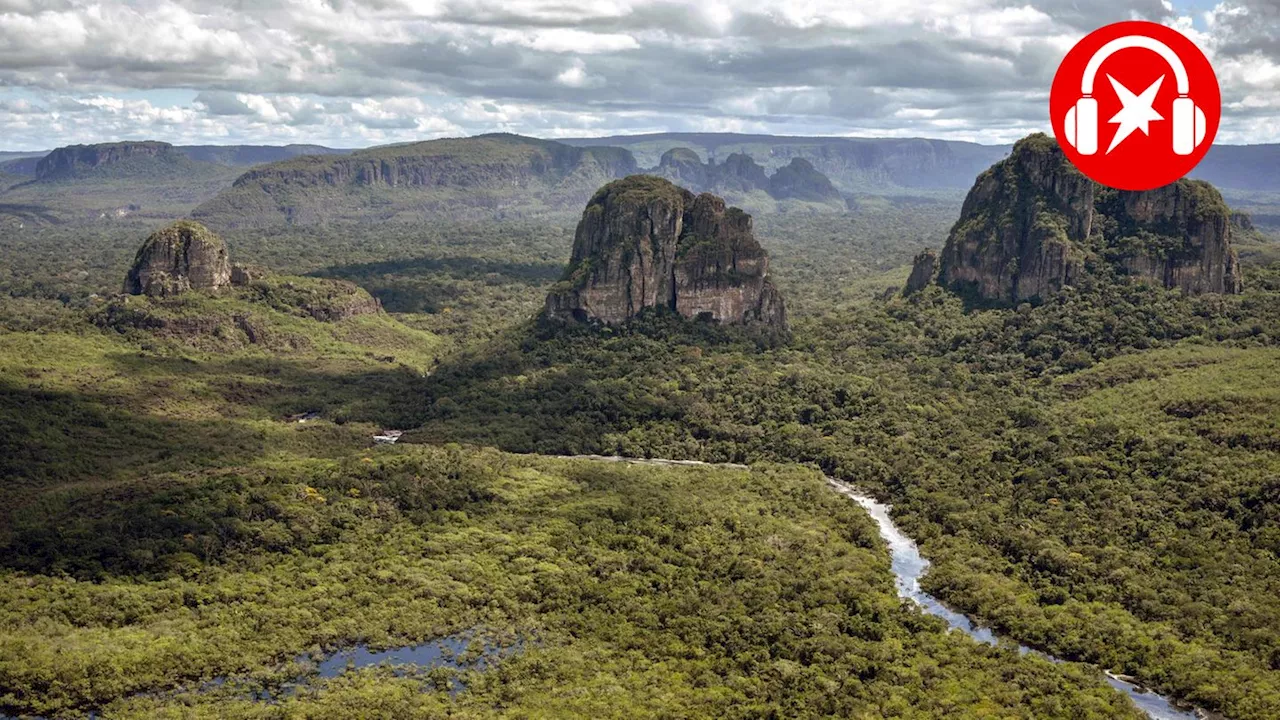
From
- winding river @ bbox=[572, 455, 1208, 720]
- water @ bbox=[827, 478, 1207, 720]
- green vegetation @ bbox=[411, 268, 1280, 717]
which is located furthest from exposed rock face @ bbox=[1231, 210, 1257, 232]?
water @ bbox=[827, 478, 1207, 720]

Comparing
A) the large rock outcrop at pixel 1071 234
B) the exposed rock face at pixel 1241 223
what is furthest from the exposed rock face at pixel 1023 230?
the exposed rock face at pixel 1241 223

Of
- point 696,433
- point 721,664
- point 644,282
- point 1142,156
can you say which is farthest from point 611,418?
point 1142,156

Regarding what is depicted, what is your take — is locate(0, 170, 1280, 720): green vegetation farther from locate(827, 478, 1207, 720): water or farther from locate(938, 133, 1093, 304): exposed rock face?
locate(938, 133, 1093, 304): exposed rock face

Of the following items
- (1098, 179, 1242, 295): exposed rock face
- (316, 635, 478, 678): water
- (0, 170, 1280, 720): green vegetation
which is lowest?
(316, 635, 478, 678): water

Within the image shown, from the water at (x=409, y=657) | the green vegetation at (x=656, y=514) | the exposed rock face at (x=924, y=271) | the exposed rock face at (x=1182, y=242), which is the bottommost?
the water at (x=409, y=657)

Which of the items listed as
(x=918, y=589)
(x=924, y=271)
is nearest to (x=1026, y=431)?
(x=918, y=589)

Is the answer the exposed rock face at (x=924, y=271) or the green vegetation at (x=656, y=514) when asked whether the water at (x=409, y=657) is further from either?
the exposed rock face at (x=924, y=271)
